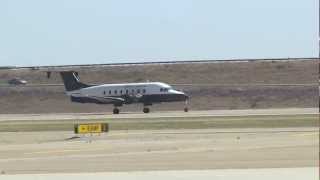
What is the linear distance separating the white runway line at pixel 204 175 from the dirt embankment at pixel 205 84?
6129cm

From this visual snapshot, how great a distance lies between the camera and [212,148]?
95.1 feet

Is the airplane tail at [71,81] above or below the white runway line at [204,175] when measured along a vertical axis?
below

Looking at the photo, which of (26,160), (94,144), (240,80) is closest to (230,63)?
(240,80)

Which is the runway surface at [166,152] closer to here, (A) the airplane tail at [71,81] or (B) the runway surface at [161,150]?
(B) the runway surface at [161,150]

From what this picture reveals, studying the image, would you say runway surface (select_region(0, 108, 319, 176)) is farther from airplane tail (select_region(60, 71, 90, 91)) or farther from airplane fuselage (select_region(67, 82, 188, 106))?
airplane tail (select_region(60, 71, 90, 91))

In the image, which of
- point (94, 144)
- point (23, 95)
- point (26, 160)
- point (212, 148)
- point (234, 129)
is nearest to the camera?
point (26, 160)

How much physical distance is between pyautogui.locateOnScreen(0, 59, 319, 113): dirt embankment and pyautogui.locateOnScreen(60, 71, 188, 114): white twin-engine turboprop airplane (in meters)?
5.64

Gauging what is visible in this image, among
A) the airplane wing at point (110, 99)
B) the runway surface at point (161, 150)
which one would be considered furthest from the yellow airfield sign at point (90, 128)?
the airplane wing at point (110, 99)

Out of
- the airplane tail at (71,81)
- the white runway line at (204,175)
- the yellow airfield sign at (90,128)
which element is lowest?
the airplane tail at (71,81)

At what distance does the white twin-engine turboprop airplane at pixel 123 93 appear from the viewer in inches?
3118

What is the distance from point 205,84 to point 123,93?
76.7ft

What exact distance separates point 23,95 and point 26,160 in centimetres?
7774

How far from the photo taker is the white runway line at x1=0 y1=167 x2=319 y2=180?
1872cm

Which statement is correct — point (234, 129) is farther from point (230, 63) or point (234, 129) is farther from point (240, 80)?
point (230, 63)
